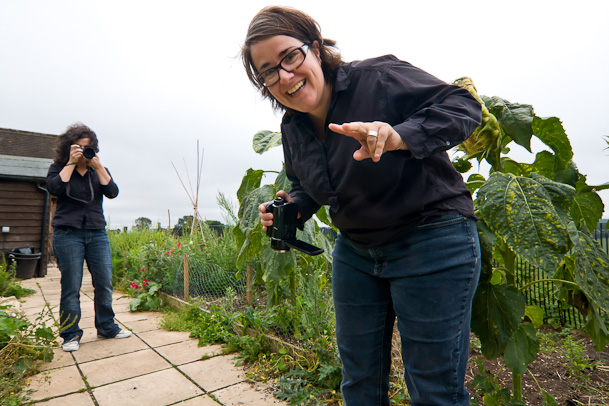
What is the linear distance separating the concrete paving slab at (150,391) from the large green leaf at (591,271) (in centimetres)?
217

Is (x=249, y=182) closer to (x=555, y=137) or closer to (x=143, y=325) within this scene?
(x=555, y=137)

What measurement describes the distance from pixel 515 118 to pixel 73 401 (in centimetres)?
284

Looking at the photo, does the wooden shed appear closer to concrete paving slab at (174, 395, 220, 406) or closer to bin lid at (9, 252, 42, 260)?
bin lid at (9, 252, 42, 260)

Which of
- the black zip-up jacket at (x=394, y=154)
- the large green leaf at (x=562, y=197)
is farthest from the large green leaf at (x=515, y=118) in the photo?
the black zip-up jacket at (x=394, y=154)

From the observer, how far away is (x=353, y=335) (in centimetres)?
122


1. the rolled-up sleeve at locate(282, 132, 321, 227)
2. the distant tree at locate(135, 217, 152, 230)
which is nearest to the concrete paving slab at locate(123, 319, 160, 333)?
the rolled-up sleeve at locate(282, 132, 321, 227)

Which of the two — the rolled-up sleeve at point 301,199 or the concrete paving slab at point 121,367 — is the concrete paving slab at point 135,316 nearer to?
the concrete paving slab at point 121,367

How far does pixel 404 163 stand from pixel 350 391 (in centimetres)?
76

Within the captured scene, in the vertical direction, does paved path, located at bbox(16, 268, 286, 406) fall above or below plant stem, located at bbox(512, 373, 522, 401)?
below

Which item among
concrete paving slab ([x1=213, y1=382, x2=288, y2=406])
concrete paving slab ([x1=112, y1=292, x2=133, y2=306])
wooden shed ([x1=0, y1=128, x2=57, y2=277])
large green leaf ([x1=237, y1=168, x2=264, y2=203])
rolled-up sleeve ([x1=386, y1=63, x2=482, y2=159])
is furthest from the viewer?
wooden shed ([x1=0, y1=128, x2=57, y2=277])

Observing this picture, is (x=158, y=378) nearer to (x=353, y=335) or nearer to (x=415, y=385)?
(x=353, y=335)

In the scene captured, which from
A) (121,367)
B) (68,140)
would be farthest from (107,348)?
(68,140)

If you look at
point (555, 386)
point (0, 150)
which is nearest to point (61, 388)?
point (555, 386)

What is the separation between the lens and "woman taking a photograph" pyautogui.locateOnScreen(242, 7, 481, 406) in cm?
102
